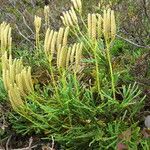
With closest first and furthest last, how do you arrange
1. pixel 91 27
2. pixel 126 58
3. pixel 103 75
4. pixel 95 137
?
1. pixel 91 27
2. pixel 95 137
3. pixel 103 75
4. pixel 126 58

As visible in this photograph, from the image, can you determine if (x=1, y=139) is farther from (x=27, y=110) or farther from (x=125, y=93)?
(x=125, y=93)

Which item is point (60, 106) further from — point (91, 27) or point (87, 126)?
point (91, 27)

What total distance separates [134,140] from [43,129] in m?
0.54

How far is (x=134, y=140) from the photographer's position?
225 cm

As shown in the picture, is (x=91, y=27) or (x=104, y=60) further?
(x=104, y=60)

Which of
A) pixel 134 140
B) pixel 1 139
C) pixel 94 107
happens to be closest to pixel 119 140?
pixel 134 140

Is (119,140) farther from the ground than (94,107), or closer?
closer

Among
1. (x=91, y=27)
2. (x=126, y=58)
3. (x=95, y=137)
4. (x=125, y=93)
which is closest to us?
(x=91, y=27)

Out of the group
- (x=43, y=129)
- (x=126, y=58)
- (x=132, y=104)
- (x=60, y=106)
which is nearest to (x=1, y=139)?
(x=43, y=129)

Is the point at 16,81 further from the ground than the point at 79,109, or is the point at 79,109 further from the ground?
the point at 16,81

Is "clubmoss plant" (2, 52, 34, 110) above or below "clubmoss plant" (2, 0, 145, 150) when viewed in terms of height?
above

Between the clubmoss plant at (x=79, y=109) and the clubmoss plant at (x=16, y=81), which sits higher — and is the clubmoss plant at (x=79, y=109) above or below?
below

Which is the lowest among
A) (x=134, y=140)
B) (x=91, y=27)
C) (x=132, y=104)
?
(x=134, y=140)

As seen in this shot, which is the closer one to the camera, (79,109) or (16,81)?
(16,81)
